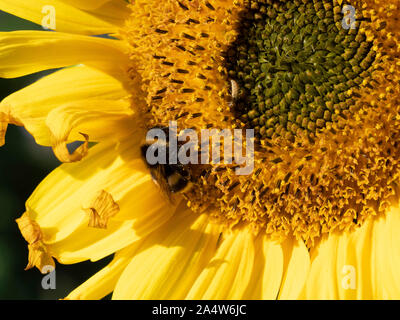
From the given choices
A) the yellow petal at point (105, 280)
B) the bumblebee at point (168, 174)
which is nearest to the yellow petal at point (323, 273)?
the bumblebee at point (168, 174)

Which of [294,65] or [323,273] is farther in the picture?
[323,273]

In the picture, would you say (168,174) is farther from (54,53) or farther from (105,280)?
(54,53)

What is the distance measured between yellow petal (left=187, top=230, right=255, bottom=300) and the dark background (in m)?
0.98

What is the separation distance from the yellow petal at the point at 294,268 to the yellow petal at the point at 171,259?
1.21 feet

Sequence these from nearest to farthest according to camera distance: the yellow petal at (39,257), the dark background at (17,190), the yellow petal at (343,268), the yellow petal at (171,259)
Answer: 1. the yellow petal at (343,268)
2. the yellow petal at (39,257)
3. the yellow petal at (171,259)
4. the dark background at (17,190)

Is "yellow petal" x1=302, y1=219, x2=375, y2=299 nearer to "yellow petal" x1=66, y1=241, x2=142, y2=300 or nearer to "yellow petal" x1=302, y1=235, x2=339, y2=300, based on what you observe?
"yellow petal" x1=302, y1=235, x2=339, y2=300

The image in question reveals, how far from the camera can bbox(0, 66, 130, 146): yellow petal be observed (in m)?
2.89

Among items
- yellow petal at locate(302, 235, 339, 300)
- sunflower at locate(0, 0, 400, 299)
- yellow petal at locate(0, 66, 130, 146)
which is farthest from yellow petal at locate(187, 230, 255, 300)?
yellow petal at locate(0, 66, 130, 146)

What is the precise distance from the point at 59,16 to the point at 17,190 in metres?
1.18

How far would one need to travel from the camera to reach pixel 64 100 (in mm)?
3014

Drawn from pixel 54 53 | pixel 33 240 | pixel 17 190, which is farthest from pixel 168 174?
pixel 17 190

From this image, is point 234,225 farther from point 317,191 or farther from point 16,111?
point 16,111

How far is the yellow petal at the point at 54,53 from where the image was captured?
2.92 meters

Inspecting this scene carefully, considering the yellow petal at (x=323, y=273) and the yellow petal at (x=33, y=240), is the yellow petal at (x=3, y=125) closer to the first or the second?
the yellow petal at (x=33, y=240)
